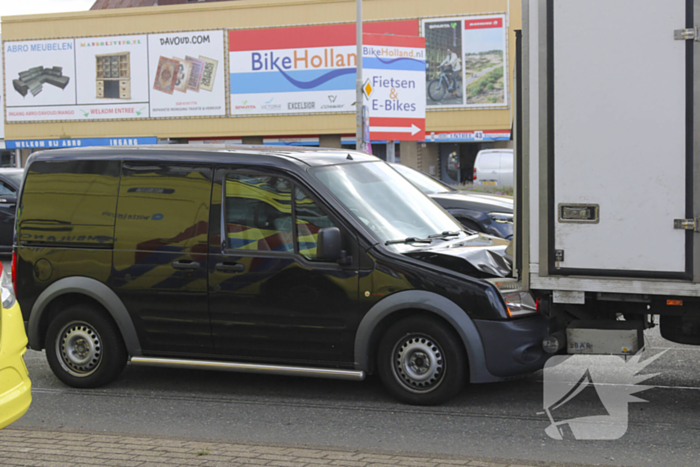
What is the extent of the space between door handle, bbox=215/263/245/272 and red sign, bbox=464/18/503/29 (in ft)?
125

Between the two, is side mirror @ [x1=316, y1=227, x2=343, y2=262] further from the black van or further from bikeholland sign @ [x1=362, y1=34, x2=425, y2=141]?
bikeholland sign @ [x1=362, y1=34, x2=425, y2=141]

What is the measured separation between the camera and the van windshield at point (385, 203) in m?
5.88

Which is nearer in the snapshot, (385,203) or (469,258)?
(469,258)

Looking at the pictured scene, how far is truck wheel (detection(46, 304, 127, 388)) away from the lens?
20.5 ft

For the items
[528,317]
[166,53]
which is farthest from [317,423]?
[166,53]

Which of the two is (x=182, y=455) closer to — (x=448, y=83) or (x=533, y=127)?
(x=533, y=127)

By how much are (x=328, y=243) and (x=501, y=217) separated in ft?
19.6

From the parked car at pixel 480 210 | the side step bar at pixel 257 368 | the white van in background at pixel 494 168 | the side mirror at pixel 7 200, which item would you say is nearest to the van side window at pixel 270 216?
the side step bar at pixel 257 368

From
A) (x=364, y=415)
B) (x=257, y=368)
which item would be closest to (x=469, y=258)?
(x=364, y=415)

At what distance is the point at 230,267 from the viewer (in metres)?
5.90

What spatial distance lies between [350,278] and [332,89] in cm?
3887

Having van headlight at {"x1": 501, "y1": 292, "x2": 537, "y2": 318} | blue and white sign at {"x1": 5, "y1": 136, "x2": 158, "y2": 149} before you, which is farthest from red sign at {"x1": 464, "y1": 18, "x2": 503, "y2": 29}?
van headlight at {"x1": 501, "y1": 292, "x2": 537, "y2": 318}

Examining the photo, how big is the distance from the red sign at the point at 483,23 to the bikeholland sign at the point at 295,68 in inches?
107

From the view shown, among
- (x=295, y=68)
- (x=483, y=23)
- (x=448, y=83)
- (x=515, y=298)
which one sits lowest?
(x=515, y=298)
